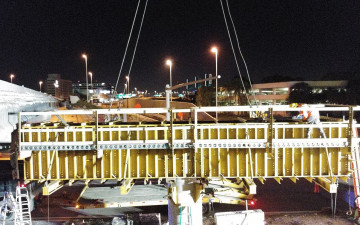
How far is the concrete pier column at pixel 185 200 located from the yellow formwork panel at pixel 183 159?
886 millimetres

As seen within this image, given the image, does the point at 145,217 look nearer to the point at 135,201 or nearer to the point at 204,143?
the point at 135,201

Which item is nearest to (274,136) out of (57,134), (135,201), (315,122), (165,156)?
(315,122)

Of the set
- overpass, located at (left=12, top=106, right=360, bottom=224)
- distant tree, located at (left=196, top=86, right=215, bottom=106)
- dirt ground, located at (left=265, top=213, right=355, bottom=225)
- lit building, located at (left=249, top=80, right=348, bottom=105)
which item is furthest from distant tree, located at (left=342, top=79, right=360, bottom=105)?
overpass, located at (left=12, top=106, right=360, bottom=224)

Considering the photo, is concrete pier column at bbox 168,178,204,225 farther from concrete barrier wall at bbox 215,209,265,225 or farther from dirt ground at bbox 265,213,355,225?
dirt ground at bbox 265,213,355,225

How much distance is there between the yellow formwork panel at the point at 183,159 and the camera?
852cm

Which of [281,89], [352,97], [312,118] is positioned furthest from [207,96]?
[312,118]

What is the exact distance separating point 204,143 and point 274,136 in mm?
2293

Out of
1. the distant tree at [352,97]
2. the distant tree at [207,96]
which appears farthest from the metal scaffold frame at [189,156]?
the distant tree at [352,97]

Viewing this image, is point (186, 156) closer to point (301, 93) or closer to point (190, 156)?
point (190, 156)

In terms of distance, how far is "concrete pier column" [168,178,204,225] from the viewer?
935cm

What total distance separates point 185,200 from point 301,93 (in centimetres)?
5278

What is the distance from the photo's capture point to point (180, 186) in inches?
367

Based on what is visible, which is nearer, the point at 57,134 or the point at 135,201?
the point at 57,134

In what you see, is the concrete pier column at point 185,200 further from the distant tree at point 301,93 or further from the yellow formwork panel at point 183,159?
the distant tree at point 301,93
